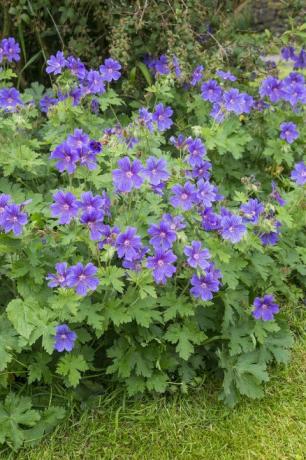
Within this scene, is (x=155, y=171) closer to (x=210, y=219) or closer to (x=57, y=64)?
(x=210, y=219)

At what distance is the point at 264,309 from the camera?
2.86 m

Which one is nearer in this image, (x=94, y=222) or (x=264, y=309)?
(x=94, y=222)

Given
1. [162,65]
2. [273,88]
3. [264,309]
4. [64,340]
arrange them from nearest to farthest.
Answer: [64,340], [264,309], [273,88], [162,65]

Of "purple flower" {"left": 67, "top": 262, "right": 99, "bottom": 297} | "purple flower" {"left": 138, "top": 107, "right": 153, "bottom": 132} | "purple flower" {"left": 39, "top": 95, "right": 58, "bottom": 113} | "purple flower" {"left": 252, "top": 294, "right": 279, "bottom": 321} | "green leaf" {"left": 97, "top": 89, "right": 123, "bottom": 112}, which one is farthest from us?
"purple flower" {"left": 39, "top": 95, "right": 58, "bottom": 113}

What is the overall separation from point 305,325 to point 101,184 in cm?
131

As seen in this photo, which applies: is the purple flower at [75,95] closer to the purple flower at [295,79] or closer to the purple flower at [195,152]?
the purple flower at [195,152]

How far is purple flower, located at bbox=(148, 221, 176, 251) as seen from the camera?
250cm

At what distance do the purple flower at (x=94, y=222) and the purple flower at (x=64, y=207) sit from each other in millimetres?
60

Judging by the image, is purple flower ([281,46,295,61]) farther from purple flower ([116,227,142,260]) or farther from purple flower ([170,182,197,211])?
purple flower ([116,227,142,260])

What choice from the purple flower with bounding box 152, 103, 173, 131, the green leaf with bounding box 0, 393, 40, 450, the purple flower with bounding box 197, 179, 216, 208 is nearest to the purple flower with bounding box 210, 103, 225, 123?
the purple flower with bounding box 152, 103, 173, 131

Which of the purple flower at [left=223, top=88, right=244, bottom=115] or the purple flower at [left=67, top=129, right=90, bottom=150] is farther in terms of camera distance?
the purple flower at [left=223, top=88, right=244, bottom=115]

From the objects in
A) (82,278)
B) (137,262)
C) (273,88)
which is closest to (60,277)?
(82,278)

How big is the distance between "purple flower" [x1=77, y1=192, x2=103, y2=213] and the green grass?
918 millimetres

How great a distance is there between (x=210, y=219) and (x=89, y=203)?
0.58 meters
